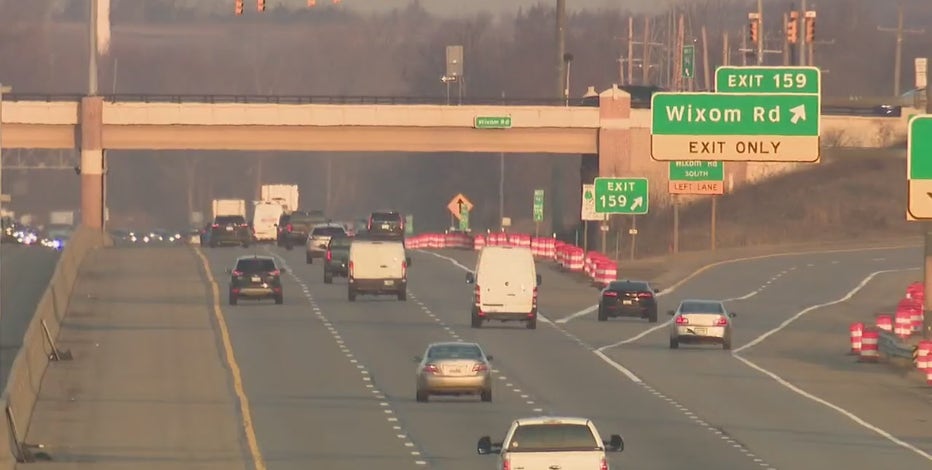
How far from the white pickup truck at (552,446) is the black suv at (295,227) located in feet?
245

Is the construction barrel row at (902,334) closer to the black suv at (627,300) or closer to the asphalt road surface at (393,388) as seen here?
the asphalt road surface at (393,388)

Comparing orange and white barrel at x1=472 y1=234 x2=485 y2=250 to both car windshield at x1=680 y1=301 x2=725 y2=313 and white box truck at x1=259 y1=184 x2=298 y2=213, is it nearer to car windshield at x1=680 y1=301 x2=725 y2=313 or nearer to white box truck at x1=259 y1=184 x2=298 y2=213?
white box truck at x1=259 y1=184 x2=298 y2=213

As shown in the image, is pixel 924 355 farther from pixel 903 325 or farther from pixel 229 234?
pixel 229 234

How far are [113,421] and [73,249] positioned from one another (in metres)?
37.5

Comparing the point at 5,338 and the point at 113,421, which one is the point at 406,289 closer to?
the point at 5,338

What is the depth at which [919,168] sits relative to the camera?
35.7 m

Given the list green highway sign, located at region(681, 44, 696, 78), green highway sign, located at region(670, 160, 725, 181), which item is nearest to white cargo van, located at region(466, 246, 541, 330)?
green highway sign, located at region(670, 160, 725, 181)

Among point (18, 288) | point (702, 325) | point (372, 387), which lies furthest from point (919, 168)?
point (18, 288)

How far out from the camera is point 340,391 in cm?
4491

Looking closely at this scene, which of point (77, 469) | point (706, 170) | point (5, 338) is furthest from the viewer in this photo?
point (706, 170)

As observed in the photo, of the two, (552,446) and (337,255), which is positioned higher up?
(337,255)

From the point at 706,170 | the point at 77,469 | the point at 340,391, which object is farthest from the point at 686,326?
the point at 706,170

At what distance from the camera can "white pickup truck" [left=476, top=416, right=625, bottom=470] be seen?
83.8 feet

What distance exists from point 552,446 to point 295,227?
7628 cm
